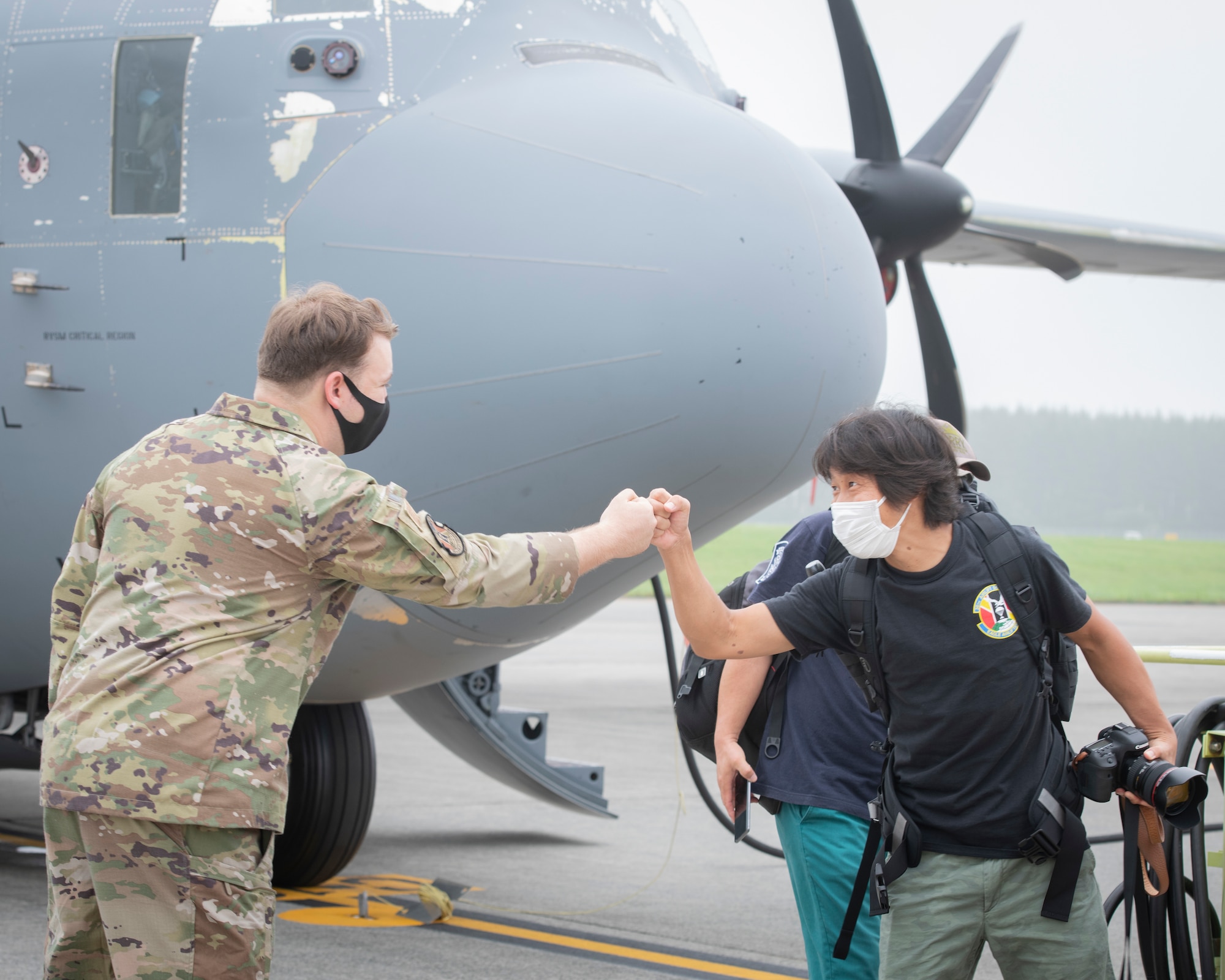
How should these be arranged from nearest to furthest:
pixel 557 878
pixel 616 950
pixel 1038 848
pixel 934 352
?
1. pixel 1038 848
2. pixel 616 950
3. pixel 557 878
4. pixel 934 352

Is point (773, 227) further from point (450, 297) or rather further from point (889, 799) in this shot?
point (889, 799)

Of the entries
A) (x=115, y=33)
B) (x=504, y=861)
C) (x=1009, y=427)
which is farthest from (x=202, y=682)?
(x=1009, y=427)

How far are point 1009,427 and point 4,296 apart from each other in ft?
403

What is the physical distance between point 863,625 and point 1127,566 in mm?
59481

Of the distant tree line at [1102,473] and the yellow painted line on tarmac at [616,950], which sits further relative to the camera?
the distant tree line at [1102,473]

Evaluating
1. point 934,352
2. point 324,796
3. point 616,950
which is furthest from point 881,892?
point 934,352

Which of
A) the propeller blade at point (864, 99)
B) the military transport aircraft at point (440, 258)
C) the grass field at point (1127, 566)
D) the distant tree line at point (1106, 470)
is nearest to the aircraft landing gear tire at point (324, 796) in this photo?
the military transport aircraft at point (440, 258)

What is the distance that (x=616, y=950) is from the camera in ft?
16.2

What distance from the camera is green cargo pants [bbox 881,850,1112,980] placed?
2482 millimetres

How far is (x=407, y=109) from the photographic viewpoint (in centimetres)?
428

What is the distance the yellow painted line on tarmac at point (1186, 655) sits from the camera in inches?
126

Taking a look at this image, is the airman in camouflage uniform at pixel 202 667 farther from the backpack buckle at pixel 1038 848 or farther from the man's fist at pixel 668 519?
the backpack buckle at pixel 1038 848

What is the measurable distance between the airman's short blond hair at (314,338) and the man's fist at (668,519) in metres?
0.70

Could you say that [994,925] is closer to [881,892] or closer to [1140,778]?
[881,892]
